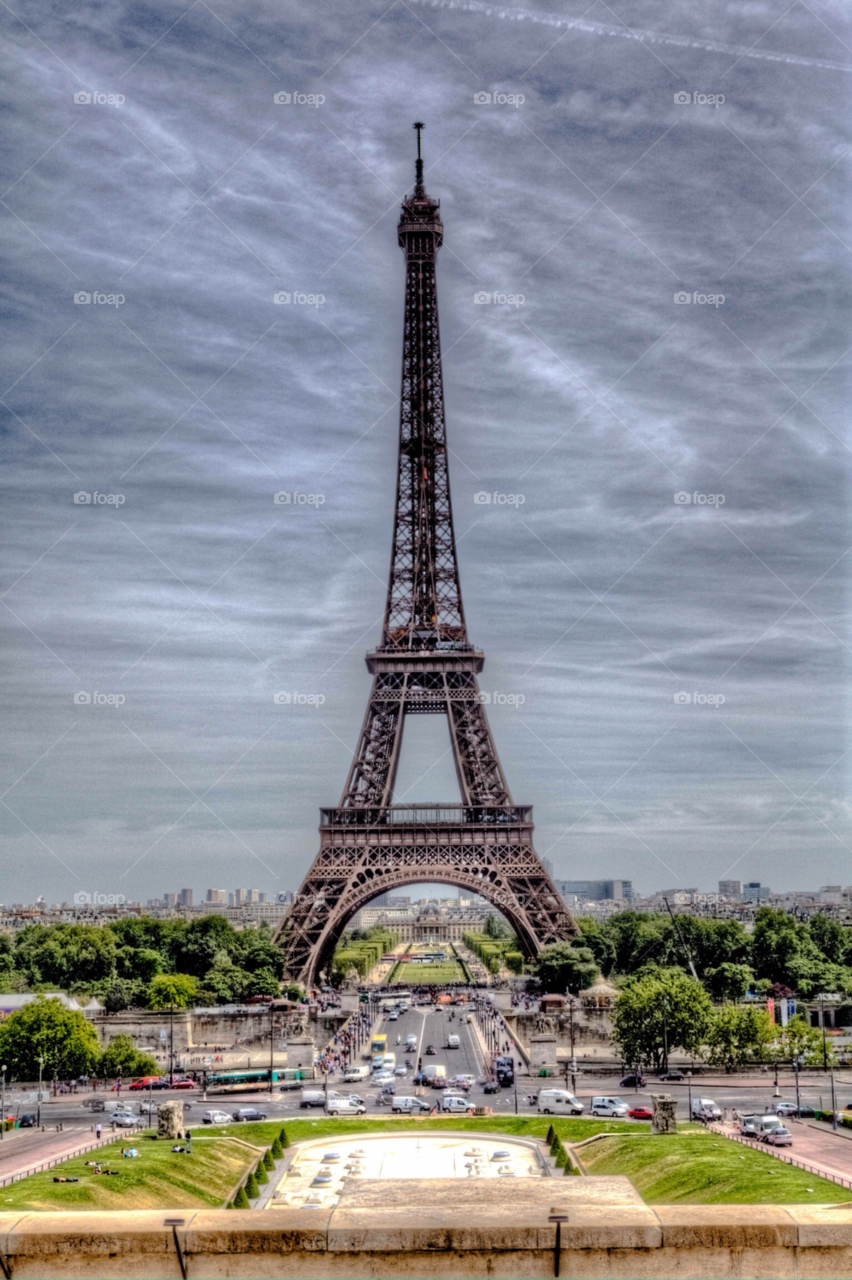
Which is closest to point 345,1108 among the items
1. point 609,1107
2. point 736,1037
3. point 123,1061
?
point 609,1107

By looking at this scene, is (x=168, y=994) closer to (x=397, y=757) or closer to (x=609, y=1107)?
(x=397, y=757)

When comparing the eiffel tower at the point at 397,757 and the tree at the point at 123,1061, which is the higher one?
the eiffel tower at the point at 397,757

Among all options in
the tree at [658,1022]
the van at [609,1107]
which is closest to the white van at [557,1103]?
the van at [609,1107]

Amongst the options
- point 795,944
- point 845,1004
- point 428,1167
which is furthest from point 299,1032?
point 795,944

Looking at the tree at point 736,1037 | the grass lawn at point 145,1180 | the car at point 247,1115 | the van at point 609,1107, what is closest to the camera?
the grass lawn at point 145,1180

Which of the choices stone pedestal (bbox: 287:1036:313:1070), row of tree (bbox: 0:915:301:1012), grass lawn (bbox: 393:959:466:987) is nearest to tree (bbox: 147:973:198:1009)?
row of tree (bbox: 0:915:301:1012)

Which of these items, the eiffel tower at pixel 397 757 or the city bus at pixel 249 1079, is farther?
the eiffel tower at pixel 397 757

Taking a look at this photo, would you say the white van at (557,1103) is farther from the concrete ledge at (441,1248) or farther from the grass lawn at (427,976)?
the grass lawn at (427,976)
